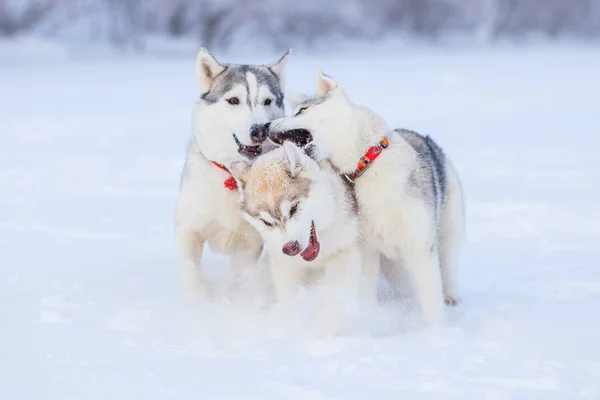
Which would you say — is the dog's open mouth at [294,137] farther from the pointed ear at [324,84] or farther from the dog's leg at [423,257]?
the dog's leg at [423,257]

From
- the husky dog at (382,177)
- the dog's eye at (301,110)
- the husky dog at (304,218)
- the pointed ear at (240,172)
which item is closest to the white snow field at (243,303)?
the husky dog at (304,218)

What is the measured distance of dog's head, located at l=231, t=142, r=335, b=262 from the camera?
403cm

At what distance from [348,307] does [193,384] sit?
3.56 ft

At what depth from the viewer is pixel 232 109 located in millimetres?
4547

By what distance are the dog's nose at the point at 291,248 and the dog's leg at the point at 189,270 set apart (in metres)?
0.91

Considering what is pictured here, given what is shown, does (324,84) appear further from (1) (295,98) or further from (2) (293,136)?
(2) (293,136)

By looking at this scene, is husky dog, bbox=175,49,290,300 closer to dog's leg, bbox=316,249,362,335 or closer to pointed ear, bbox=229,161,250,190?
pointed ear, bbox=229,161,250,190

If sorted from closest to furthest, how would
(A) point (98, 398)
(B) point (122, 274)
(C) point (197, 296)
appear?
(A) point (98, 398)
(C) point (197, 296)
(B) point (122, 274)

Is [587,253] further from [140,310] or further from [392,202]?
[140,310]

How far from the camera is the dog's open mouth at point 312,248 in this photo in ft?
13.4

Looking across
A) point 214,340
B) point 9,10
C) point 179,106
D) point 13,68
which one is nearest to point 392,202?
point 214,340

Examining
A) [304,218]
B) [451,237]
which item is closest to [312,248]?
[304,218]

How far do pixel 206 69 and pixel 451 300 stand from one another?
1.89 metres

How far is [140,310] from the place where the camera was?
448cm
